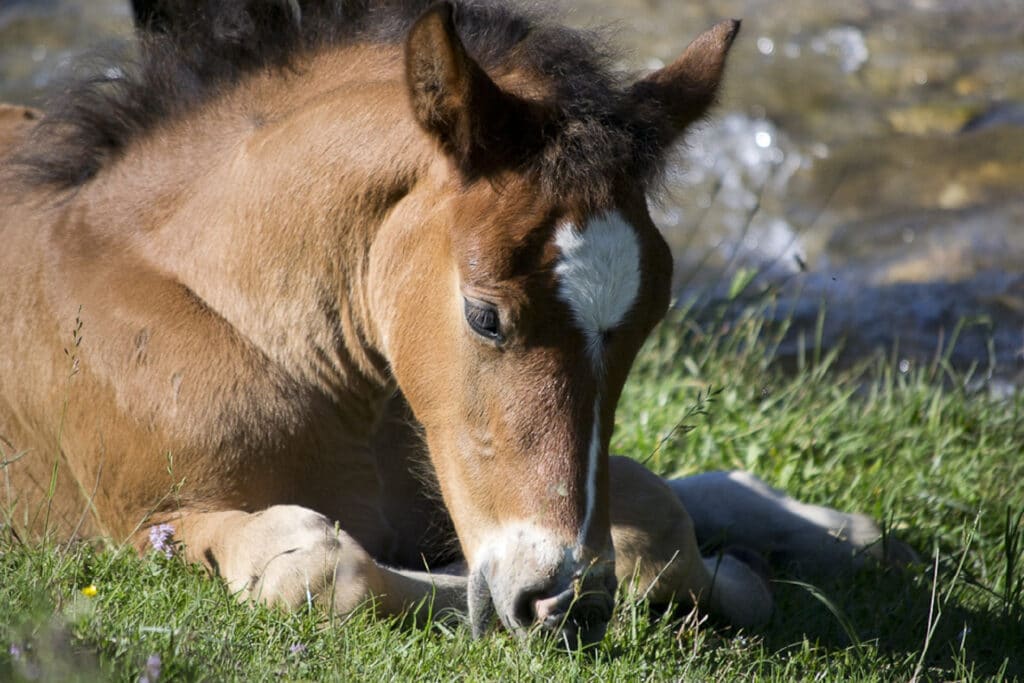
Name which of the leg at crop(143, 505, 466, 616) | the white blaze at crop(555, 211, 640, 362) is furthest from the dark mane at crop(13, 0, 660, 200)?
the leg at crop(143, 505, 466, 616)

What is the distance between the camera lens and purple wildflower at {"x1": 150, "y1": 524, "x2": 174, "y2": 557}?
3465 millimetres

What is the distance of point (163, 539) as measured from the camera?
3.50 m

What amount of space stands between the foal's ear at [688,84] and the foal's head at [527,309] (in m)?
0.17

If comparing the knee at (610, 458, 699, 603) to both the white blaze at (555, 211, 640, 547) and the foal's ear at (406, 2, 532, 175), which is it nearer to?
the white blaze at (555, 211, 640, 547)

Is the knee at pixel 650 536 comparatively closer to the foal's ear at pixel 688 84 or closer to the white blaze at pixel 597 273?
the white blaze at pixel 597 273

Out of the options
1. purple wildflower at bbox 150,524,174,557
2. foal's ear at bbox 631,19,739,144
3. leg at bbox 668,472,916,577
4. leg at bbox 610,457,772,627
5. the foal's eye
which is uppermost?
foal's ear at bbox 631,19,739,144

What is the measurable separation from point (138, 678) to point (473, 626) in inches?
36.8

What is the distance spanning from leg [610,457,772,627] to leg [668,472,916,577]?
0.55 meters

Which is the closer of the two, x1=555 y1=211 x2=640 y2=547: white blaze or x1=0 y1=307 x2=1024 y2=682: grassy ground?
x1=0 y1=307 x2=1024 y2=682: grassy ground

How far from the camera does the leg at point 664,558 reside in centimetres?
370

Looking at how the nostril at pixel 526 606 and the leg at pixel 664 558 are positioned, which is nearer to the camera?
the nostril at pixel 526 606

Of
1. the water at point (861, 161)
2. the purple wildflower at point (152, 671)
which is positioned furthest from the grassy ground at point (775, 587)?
the water at point (861, 161)

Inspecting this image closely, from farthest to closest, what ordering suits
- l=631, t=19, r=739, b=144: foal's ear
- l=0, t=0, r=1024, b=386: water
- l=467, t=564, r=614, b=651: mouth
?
l=0, t=0, r=1024, b=386: water → l=631, t=19, r=739, b=144: foal's ear → l=467, t=564, r=614, b=651: mouth

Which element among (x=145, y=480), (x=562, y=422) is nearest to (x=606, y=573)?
(x=562, y=422)
